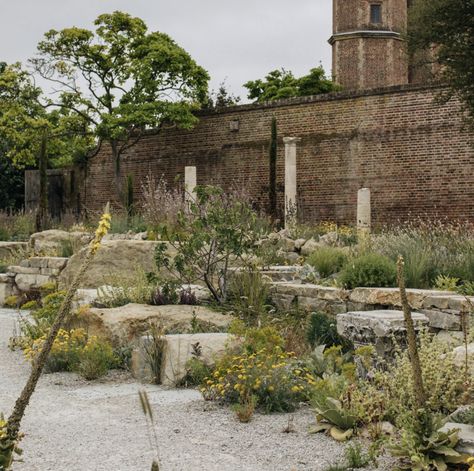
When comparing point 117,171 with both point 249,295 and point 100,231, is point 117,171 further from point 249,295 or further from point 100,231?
point 100,231

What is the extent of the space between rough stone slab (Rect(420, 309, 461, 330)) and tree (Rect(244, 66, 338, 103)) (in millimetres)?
24032

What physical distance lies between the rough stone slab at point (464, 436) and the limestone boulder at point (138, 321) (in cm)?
360

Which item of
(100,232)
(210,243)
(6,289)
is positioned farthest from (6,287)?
(100,232)

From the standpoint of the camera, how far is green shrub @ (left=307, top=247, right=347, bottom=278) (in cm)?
1002

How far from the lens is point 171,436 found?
5023 mm

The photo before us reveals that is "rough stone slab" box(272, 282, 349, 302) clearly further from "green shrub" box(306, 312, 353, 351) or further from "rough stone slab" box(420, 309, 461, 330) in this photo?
"rough stone slab" box(420, 309, 461, 330)

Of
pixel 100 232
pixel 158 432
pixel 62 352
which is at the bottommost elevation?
pixel 158 432

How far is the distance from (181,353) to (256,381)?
3.62 ft

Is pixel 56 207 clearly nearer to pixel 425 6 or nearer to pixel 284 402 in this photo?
pixel 425 6

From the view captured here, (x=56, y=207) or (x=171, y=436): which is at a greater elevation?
(x=56, y=207)

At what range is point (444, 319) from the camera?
6.67 m

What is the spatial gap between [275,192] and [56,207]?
9390 mm

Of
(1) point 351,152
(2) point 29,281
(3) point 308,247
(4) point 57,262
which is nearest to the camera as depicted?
(4) point 57,262

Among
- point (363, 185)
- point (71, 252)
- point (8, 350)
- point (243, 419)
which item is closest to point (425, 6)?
point (363, 185)
